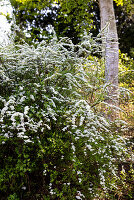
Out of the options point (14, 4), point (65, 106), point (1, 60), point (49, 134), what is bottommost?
point (49, 134)

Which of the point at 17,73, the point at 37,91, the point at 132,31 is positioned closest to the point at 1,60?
the point at 17,73

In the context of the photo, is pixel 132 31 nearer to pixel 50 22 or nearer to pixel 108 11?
pixel 50 22

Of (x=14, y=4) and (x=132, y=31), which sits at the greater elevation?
(x=14, y=4)

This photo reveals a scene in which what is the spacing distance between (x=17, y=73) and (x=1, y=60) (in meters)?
0.28

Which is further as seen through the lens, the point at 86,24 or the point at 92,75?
the point at 86,24

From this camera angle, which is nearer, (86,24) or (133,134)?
(133,134)

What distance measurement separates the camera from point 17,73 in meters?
2.30

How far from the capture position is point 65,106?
2.14 meters

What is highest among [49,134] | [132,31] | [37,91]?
[132,31]

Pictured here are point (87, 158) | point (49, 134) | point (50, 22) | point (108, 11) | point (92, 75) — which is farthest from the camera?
point (50, 22)

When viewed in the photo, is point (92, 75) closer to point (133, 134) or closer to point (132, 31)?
point (133, 134)

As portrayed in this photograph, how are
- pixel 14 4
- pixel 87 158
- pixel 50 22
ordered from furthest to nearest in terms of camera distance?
pixel 50 22, pixel 14 4, pixel 87 158

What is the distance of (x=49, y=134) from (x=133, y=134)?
9.09 ft

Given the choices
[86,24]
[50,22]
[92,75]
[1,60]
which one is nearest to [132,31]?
[50,22]
